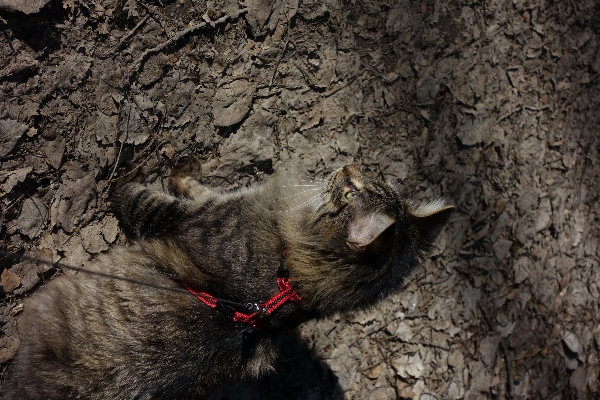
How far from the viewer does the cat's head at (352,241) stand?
9.93 ft

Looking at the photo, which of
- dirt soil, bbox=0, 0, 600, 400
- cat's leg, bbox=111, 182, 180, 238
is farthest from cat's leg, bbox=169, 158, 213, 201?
cat's leg, bbox=111, 182, 180, 238

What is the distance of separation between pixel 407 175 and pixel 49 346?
313cm

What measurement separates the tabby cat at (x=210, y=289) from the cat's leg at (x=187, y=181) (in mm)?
287

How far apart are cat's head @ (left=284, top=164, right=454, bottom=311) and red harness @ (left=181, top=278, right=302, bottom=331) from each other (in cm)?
9

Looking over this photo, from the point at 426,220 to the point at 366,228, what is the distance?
0.59 m

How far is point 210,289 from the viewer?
3145 millimetres

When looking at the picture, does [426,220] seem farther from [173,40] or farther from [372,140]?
[173,40]

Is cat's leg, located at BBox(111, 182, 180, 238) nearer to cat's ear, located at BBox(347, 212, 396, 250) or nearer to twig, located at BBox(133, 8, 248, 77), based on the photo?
twig, located at BBox(133, 8, 248, 77)

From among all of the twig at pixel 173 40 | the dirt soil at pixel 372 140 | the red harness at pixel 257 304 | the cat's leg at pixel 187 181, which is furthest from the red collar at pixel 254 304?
the twig at pixel 173 40

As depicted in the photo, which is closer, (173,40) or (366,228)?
(366,228)

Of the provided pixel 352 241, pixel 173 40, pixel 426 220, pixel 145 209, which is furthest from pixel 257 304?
pixel 173 40

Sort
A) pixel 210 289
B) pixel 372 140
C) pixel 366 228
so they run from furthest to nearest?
1. pixel 372 140
2. pixel 210 289
3. pixel 366 228

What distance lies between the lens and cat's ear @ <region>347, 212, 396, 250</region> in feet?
9.65

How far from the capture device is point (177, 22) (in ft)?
12.0
